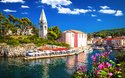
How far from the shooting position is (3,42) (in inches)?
1350

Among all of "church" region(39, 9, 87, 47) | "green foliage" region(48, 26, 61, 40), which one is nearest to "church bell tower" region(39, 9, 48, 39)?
"church" region(39, 9, 87, 47)

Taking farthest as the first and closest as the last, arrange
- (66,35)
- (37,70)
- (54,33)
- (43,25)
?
(54,33)
(66,35)
(43,25)
(37,70)

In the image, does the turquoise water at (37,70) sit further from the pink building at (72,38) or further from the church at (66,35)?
the pink building at (72,38)

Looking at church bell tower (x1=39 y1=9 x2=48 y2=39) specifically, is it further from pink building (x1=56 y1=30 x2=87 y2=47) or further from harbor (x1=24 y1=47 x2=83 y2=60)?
harbor (x1=24 y1=47 x2=83 y2=60)

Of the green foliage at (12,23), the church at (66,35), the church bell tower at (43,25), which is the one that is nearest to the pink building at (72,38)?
the church at (66,35)

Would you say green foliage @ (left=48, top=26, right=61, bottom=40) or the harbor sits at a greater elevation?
green foliage @ (left=48, top=26, right=61, bottom=40)

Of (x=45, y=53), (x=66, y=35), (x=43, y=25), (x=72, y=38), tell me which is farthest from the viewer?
(x=72, y=38)

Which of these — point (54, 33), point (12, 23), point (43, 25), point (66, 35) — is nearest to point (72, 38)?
point (66, 35)

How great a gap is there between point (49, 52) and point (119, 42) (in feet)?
163

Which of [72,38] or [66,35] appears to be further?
[72,38]

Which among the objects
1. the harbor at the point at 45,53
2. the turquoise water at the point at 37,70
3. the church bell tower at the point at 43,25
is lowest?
the turquoise water at the point at 37,70

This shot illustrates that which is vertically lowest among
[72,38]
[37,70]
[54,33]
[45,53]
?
[37,70]

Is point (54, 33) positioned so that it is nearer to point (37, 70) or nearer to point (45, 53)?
point (45, 53)

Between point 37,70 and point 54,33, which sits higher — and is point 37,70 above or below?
below
